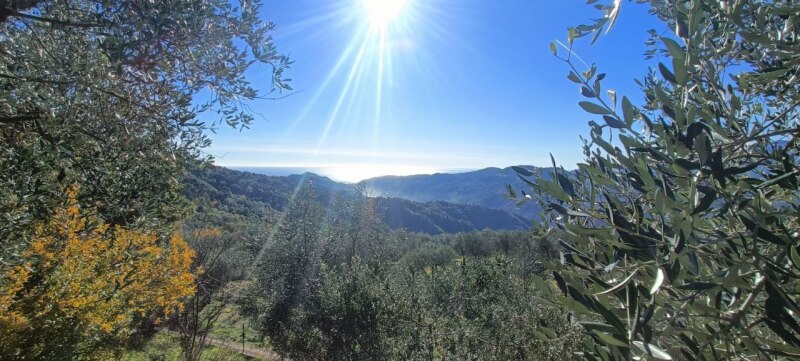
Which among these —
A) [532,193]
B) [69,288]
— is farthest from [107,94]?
[69,288]

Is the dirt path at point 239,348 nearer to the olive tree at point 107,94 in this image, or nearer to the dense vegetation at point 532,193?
the dense vegetation at point 532,193

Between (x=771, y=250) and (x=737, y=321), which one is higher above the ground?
(x=771, y=250)

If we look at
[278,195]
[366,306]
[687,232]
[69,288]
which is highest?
[687,232]

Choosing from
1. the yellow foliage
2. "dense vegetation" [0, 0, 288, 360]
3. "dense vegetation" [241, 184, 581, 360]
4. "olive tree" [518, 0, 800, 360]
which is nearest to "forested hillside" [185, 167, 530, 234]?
"dense vegetation" [0, 0, 288, 360]

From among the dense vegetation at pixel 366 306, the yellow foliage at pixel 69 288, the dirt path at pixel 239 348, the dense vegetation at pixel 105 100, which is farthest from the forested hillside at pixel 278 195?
the dirt path at pixel 239 348

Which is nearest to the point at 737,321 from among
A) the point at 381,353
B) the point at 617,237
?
the point at 617,237

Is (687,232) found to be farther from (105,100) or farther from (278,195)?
(278,195)

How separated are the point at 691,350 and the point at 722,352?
0.32 metres

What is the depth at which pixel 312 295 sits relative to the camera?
50.3 feet

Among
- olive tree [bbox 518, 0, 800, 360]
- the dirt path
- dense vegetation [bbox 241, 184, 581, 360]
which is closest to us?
olive tree [bbox 518, 0, 800, 360]

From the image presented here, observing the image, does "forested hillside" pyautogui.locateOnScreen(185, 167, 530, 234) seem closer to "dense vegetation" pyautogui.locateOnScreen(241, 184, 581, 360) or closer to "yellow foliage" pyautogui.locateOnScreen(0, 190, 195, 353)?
"dense vegetation" pyautogui.locateOnScreen(241, 184, 581, 360)

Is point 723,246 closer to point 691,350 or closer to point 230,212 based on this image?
point 691,350

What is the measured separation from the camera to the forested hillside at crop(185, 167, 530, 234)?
20906 millimetres

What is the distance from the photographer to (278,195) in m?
96.8
